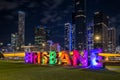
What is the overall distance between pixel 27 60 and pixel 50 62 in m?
7.96

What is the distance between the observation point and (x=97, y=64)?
3712cm

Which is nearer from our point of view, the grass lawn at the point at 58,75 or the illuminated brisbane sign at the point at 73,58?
the grass lawn at the point at 58,75

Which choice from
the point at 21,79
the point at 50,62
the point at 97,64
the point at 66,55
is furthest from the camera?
the point at 50,62

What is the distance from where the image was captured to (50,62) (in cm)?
4434

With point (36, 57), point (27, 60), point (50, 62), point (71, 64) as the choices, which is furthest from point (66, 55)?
point (27, 60)

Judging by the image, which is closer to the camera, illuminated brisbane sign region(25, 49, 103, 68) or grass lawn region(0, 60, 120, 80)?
grass lawn region(0, 60, 120, 80)

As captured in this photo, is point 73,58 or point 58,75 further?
point 73,58

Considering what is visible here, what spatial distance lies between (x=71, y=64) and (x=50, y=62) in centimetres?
606

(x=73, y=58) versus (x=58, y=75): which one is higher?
(x=73, y=58)

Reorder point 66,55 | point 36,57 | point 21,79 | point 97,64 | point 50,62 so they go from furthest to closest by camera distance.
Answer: point 36,57
point 50,62
point 66,55
point 97,64
point 21,79

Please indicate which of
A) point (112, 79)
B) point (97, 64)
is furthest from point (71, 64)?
point (112, 79)

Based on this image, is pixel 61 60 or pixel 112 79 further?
pixel 61 60

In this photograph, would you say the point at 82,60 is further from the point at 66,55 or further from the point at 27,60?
the point at 27,60

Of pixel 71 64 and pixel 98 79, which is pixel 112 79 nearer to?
pixel 98 79
